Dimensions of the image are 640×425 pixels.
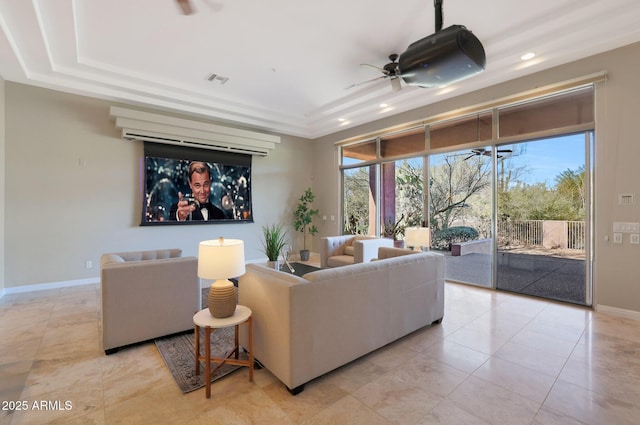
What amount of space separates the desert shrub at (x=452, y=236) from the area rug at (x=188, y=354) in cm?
402

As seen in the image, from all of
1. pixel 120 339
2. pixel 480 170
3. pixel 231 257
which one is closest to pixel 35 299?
pixel 120 339

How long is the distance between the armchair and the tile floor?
194 cm

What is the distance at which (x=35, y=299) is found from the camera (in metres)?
4.07

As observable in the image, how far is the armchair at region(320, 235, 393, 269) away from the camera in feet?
16.2

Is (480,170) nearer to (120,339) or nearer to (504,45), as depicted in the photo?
(504,45)

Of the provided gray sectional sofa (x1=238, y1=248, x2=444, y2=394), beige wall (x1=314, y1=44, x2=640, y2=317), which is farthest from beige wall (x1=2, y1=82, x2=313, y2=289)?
beige wall (x1=314, y1=44, x2=640, y2=317)

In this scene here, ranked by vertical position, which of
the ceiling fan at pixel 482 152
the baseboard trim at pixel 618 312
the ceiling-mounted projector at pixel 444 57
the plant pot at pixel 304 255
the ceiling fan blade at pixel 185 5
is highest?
the ceiling fan blade at pixel 185 5

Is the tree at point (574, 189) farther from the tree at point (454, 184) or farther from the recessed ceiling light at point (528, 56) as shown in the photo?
the recessed ceiling light at point (528, 56)

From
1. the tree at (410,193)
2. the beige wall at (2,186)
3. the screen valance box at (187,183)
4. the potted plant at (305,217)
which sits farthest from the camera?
the potted plant at (305,217)

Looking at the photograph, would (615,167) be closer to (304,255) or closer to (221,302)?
Result: (221,302)

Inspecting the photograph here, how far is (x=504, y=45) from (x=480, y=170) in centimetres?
188

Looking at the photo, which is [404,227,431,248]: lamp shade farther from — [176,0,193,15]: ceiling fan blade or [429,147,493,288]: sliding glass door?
[176,0,193,15]: ceiling fan blade

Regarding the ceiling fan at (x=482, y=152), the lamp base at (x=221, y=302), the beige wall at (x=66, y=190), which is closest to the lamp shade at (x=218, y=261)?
the lamp base at (x=221, y=302)

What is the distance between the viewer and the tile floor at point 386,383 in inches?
70.8
